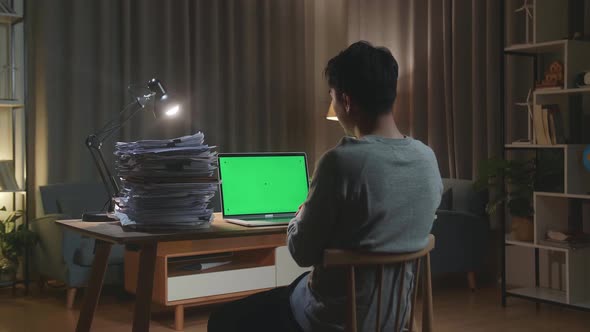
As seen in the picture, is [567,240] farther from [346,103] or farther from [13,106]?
[13,106]

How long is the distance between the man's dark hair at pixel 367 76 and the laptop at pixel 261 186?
3.32 ft

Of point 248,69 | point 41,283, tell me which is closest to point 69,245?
point 41,283

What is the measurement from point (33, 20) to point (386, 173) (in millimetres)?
4040

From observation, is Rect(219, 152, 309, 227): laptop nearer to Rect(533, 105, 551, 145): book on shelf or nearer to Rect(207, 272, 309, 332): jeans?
Rect(207, 272, 309, 332): jeans

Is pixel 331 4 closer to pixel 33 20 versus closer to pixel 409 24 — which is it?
pixel 409 24

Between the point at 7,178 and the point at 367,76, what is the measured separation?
11.7 feet

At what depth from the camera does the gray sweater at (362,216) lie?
5.16 ft

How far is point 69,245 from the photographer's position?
164 inches

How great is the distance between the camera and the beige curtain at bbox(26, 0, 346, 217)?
498 centimetres

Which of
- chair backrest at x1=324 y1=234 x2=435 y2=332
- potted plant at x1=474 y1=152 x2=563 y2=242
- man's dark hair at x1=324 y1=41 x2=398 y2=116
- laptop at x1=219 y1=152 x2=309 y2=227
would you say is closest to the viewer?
chair backrest at x1=324 y1=234 x2=435 y2=332

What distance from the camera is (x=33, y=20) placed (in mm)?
4961

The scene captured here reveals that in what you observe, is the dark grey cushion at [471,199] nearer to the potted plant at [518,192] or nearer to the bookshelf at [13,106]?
the potted plant at [518,192]

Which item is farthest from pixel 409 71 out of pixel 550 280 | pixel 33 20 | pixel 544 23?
pixel 33 20

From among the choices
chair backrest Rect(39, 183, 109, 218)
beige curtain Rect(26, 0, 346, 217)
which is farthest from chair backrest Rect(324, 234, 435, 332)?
beige curtain Rect(26, 0, 346, 217)
